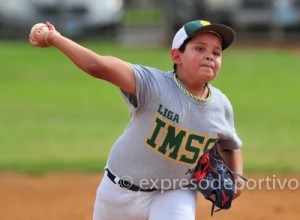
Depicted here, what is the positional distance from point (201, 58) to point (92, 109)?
359 inches

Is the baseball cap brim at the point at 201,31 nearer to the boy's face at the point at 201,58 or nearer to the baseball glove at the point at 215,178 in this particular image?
the boy's face at the point at 201,58

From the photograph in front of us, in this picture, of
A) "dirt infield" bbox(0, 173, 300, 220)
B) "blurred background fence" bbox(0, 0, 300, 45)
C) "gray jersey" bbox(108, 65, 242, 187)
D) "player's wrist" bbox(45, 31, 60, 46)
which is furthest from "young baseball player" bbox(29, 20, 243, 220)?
"blurred background fence" bbox(0, 0, 300, 45)

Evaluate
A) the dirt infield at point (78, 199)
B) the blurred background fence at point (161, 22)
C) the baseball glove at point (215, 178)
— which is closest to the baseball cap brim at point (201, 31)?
the baseball glove at point (215, 178)

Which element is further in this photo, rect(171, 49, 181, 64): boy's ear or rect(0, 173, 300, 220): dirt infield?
rect(0, 173, 300, 220): dirt infield

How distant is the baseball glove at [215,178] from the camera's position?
470cm

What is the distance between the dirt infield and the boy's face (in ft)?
9.11

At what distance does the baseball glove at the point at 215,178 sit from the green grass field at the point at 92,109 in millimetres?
4500

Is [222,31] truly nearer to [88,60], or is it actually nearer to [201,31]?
[201,31]

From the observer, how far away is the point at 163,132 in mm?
4484

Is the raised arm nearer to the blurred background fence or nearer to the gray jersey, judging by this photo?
the gray jersey

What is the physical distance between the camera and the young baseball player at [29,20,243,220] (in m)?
4.46

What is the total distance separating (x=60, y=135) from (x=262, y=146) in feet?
9.14

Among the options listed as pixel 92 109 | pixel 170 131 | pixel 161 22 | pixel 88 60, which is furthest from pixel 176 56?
pixel 161 22

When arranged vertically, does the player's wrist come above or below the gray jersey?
above
